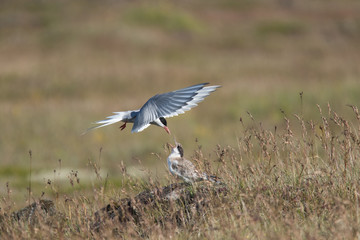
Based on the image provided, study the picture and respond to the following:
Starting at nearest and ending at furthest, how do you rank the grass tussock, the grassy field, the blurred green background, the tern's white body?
1. the grass tussock
2. the grassy field
3. the tern's white body
4. the blurred green background

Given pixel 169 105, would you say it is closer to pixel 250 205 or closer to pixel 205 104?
pixel 250 205

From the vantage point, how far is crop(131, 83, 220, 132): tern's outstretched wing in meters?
5.34

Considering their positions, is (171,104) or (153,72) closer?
(171,104)

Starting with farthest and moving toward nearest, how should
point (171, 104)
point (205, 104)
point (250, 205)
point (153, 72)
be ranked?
point (153, 72) → point (205, 104) → point (171, 104) → point (250, 205)

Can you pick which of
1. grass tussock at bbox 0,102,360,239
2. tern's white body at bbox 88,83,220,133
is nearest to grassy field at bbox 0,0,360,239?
grass tussock at bbox 0,102,360,239

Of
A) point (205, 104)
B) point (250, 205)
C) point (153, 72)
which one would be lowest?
point (205, 104)

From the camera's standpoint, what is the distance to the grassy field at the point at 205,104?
505cm

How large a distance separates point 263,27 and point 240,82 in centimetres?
1290

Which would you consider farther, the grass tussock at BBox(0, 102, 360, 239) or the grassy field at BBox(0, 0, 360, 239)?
the grassy field at BBox(0, 0, 360, 239)

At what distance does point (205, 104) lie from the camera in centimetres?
2231

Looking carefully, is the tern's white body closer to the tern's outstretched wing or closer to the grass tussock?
the tern's outstretched wing

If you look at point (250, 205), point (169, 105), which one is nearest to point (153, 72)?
point (169, 105)

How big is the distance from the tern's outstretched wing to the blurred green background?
12.5 feet

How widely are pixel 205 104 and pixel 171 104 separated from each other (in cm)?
1686
